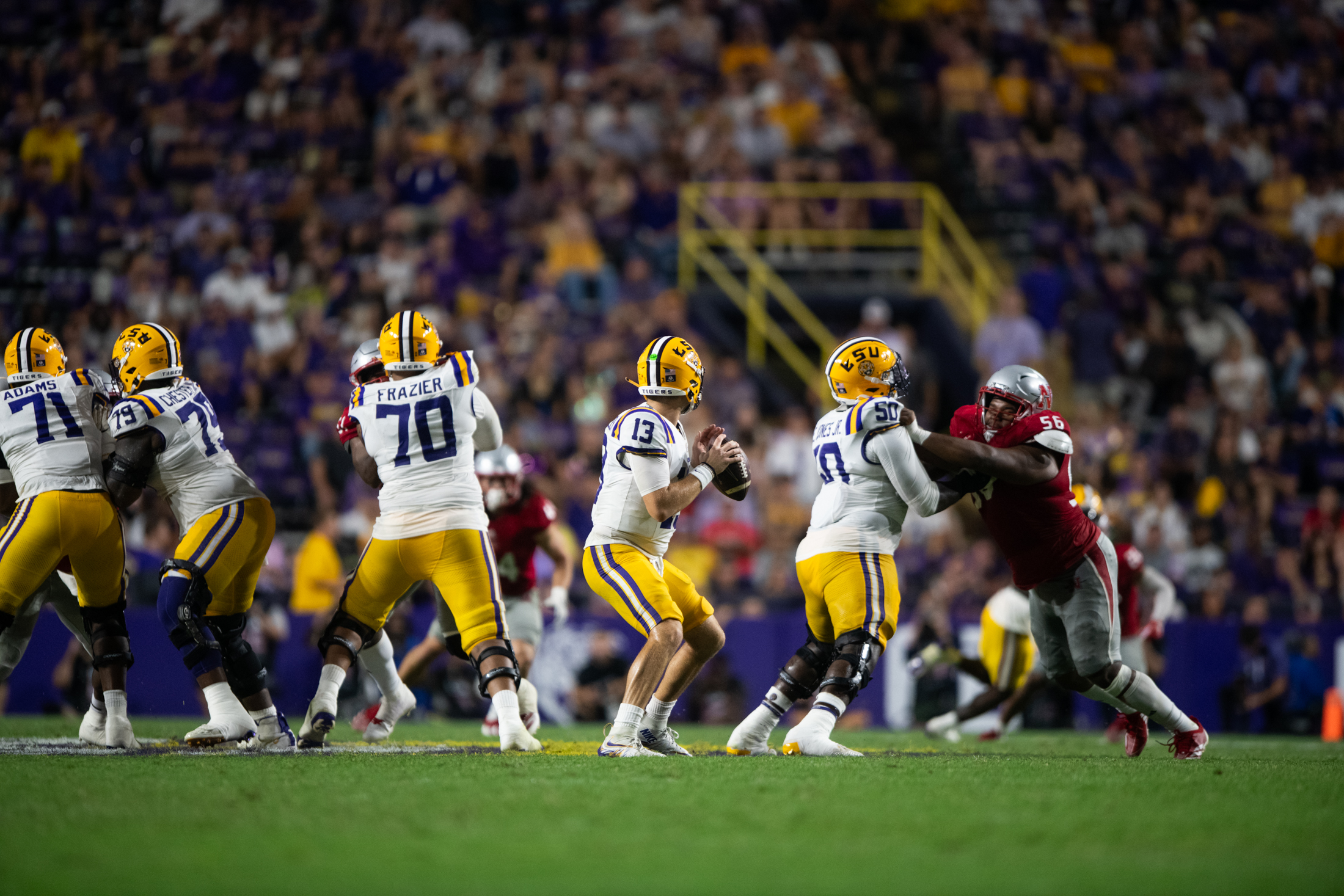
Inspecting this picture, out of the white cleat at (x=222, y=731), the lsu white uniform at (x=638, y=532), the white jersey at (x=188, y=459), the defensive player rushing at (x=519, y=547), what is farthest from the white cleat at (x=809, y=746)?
the white jersey at (x=188, y=459)

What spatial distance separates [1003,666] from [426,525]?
557 cm

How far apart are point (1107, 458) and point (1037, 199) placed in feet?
16.0

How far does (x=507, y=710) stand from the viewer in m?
7.94

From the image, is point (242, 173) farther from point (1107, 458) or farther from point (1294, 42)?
point (1294, 42)

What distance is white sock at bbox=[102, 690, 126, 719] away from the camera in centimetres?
830

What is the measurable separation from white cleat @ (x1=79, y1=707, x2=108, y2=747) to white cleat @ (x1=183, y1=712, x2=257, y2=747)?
0.81 meters

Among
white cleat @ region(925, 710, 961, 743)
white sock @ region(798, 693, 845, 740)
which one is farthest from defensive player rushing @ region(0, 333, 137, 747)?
white cleat @ region(925, 710, 961, 743)

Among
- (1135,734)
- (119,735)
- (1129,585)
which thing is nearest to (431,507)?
(119,735)

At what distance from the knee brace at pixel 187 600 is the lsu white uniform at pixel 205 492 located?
6cm

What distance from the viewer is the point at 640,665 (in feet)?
25.5

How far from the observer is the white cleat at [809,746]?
8.08 m

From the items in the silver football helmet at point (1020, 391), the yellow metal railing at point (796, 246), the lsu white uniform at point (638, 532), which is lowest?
the lsu white uniform at point (638, 532)

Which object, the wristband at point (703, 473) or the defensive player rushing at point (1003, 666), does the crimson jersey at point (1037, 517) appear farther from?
the defensive player rushing at point (1003, 666)

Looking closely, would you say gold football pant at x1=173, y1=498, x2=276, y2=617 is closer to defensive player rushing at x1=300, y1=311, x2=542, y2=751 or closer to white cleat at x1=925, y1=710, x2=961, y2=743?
defensive player rushing at x1=300, y1=311, x2=542, y2=751
